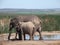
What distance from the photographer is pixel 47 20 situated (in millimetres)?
25609

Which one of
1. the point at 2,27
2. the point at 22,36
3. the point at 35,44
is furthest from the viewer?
the point at 2,27

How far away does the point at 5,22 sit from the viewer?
2433 cm

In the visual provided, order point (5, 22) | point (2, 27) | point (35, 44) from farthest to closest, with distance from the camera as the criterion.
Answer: point (5, 22) → point (2, 27) → point (35, 44)

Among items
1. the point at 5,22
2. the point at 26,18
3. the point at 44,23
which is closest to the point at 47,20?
the point at 44,23

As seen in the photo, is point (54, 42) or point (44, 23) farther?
point (44, 23)

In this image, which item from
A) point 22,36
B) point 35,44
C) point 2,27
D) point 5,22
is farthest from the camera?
point 5,22

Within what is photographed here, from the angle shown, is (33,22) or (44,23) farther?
(44,23)

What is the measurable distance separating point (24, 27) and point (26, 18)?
0.43 meters

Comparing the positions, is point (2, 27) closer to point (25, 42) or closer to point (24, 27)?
point (24, 27)

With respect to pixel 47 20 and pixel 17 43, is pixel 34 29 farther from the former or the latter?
pixel 47 20

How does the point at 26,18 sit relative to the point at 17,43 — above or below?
above

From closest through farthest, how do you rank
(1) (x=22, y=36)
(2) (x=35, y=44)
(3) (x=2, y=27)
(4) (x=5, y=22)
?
1. (2) (x=35, y=44)
2. (1) (x=22, y=36)
3. (3) (x=2, y=27)
4. (4) (x=5, y=22)

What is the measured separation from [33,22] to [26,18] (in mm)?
373

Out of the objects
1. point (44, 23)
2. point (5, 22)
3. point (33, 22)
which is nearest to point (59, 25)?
point (44, 23)
